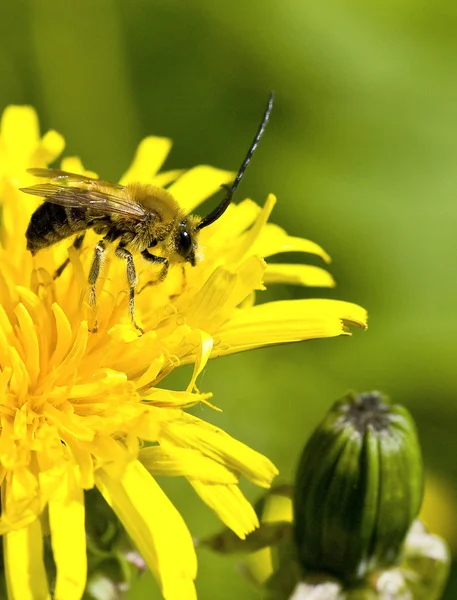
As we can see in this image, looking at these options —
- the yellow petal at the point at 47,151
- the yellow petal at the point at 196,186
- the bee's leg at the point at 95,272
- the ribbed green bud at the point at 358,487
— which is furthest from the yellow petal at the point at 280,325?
the yellow petal at the point at 47,151

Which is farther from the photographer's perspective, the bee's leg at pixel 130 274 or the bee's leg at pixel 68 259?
the bee's leg at pixel 68 259

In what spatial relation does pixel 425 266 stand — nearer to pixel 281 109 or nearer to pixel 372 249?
pixel 372 249

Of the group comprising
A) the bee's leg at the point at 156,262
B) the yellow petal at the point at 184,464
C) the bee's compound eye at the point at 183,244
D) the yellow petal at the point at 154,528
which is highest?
the bee's compound eye at the point at 183,244

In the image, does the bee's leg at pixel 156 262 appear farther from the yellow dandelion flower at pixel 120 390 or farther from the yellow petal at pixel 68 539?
the yellow petal at pixel 68 539

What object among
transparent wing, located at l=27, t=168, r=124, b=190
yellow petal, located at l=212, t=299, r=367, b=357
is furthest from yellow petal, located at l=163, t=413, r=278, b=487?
transparent wing, located at l=27, t=168, r=124, b=190

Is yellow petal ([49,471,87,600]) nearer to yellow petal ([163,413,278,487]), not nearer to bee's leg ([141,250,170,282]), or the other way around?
yellow petal ([163,413,278,487])

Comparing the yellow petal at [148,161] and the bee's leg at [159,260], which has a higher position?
the yellow petal at [148,161]

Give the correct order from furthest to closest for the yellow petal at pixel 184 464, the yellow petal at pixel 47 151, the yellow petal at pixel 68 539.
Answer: the yellow petal at pixel 47 151
the yellow petal at pixel 184 464
the yellow petal at pixel 68 539
